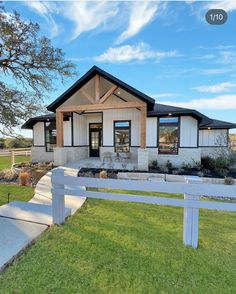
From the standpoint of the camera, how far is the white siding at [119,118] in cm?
1227

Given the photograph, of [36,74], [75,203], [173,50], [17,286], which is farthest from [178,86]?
[17,286]

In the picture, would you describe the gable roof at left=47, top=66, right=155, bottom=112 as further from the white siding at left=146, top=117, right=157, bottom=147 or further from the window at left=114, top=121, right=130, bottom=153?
the window at left=114, top=121, right=130, bottom=153

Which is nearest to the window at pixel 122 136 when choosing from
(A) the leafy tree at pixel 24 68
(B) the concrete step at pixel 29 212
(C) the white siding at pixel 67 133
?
(C) the white siding at pixel 67 133

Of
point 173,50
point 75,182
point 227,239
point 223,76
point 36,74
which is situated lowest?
point 227,239

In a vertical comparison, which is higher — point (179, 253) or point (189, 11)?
point (189, 11)

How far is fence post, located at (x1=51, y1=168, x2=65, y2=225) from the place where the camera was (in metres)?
3.50

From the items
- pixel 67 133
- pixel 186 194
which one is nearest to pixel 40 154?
pixel 67 133

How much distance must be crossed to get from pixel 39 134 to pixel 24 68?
5.90 metres

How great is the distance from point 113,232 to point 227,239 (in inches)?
79.3

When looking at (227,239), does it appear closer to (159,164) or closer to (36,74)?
(159,164)

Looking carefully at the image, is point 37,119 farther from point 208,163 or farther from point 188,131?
point 208,163

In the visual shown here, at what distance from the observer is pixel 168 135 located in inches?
461

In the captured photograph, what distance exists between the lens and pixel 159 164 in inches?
456

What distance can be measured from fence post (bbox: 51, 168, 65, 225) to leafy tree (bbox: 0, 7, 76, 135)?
6395 mm
